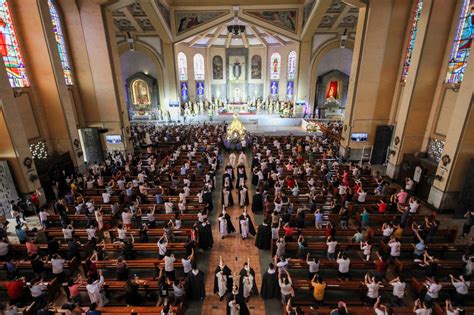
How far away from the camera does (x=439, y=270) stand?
7.99m

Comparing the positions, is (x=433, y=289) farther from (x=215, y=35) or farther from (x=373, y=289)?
(x=215, y=35)

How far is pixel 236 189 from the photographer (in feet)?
46.0

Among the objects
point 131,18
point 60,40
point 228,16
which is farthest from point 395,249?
point 131,18

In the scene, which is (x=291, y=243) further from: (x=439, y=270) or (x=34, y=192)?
(x=34, y=192)

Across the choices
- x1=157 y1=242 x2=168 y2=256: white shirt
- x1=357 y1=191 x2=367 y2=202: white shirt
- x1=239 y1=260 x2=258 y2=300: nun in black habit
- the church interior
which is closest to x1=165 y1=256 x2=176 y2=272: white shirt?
the church interior

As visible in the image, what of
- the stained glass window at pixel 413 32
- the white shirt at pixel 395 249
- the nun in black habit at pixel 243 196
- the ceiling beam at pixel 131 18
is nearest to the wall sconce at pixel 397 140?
the stained glass window at pixel 413 32

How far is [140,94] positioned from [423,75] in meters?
29.2

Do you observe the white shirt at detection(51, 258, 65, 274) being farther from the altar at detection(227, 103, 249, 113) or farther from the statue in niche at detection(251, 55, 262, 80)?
the statue in niche at detection(251, 55, 262, 80)

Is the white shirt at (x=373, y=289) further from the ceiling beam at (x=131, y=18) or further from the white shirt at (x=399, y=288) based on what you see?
the ceiling beam at (x=131, y=18)

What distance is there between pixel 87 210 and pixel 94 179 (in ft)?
11.1

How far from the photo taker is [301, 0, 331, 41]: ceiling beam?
74.0 feet

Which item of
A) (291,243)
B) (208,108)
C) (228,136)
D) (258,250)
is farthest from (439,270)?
(208,108)

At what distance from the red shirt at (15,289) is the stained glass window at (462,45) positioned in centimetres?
1843

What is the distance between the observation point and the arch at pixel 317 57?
95.0 feet
